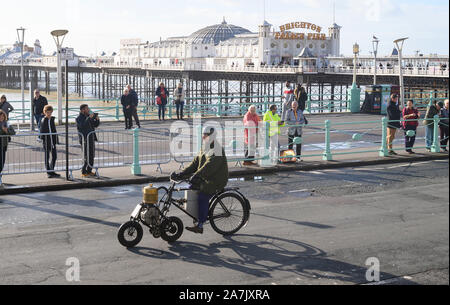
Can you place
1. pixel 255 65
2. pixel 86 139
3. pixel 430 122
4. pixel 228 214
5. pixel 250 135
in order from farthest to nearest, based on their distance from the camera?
pixel 255 65, pixel 430 122, pixel 250 135, pixel 86 139, pixel 228 214

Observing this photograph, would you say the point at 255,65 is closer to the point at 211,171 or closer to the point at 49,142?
the point at 49,142

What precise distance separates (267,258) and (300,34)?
349 ft

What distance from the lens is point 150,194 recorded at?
8.73 meters

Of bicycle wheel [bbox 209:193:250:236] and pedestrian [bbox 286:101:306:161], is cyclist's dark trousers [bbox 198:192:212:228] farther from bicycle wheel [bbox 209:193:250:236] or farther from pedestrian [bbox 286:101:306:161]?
pedestrian [bbox 286:101:306:161]

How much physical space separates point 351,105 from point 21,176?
2198 cm

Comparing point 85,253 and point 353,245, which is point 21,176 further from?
point 353,245

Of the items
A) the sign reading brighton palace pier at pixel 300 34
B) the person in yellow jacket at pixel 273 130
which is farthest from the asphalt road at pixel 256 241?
the sign reading brighton palace pier at pixel 300 34

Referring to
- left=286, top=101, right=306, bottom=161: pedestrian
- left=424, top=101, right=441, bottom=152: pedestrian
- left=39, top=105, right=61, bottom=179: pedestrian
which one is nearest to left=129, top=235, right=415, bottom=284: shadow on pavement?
left=39, top=105, right=61, bottom=179: pedestrian

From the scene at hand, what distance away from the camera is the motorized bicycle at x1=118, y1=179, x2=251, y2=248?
8.84m

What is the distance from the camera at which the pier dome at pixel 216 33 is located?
448ft

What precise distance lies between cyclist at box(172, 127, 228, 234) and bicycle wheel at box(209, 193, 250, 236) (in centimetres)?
24

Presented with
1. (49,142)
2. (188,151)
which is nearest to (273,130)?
(188,151)

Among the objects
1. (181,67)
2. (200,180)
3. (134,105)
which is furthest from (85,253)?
(181,67)
